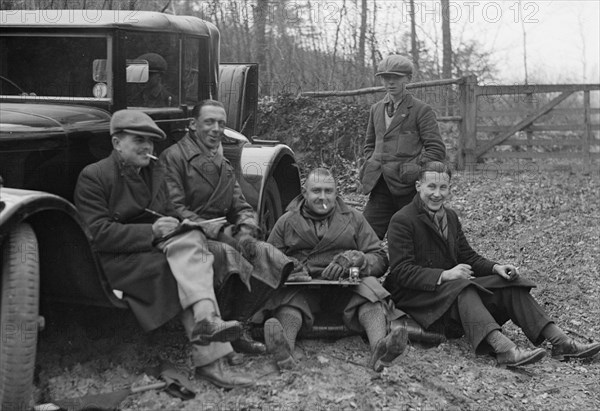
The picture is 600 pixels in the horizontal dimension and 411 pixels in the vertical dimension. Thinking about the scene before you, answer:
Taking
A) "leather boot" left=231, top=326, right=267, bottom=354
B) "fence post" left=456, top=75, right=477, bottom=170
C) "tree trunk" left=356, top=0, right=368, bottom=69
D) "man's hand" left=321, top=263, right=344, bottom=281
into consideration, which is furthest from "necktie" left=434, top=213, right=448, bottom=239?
"tree trunk" left=356, top=0, right=368, bottom=69

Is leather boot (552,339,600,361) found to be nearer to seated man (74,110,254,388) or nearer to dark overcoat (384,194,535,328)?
dark overcoat (384,194,535,328)

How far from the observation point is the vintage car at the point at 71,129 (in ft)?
12.0

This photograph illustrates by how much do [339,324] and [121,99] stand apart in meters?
1.93

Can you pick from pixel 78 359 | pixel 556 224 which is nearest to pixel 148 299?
pixel 78 359

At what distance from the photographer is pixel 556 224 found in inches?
388

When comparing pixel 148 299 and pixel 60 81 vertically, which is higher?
pixel 60 81

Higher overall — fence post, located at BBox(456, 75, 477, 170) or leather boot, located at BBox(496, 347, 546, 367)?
fence post, located at BBox(456, 75, 477, 170)

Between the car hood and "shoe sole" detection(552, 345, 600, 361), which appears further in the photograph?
"shoe sole" detection(552, 345, 600, 361)

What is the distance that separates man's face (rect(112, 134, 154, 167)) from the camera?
4484 mm

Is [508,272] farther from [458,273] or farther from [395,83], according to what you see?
[395,83]

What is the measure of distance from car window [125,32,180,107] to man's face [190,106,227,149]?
1.76 feet

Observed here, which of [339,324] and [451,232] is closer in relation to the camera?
[339,324]

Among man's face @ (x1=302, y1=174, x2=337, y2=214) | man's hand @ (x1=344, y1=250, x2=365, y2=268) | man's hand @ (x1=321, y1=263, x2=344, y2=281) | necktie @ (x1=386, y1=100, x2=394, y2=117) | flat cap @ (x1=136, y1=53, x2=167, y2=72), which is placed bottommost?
man's hand @ (x1=321, y1=263, x2=344, y2=281)

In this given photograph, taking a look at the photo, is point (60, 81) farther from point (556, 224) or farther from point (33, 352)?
point (556, 224)
